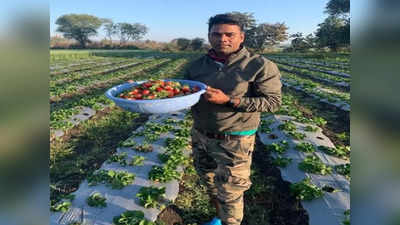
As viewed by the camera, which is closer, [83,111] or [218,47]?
[218,47]

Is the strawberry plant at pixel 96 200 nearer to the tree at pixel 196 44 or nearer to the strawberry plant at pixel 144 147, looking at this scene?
the strawberry plant at pixel 144 147

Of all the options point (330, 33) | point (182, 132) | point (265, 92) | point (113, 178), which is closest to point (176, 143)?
point (182, 132)

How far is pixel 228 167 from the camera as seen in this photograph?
2.62 meters

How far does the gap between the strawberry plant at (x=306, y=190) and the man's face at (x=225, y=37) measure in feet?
7.96

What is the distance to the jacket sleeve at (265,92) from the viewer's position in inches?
93.2

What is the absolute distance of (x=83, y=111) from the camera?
8227 millimetres

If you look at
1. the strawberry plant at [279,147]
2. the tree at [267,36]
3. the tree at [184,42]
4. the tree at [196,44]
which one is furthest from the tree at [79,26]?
the strawberry plant at [279,147]

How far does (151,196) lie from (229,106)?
1.98 m

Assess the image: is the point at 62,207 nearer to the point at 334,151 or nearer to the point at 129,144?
the point at 129,144

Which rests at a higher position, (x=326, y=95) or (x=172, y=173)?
(x=326, y=95)

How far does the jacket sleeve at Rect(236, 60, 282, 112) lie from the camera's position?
2.37m
